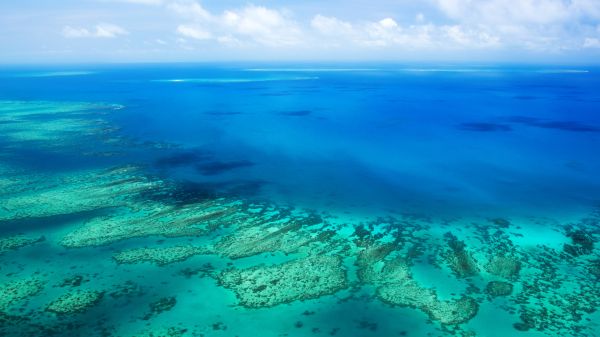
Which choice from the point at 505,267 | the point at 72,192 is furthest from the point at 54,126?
the point at 505,267

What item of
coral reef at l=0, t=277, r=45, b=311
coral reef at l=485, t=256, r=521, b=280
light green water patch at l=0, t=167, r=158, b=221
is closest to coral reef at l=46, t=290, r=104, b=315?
coral reef at l=0, t=277, r=45, b=311

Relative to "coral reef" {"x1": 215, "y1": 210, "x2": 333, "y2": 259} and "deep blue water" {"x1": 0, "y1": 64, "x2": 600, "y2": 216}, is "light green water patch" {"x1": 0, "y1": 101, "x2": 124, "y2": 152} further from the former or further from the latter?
"coral reef" {"x1": 215, "y1": 210, "x2": 333, "y2": 259}

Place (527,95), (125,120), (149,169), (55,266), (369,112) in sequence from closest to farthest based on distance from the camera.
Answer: (55,266)
(149,169)
(125,120)
(369,112)
(527,95)

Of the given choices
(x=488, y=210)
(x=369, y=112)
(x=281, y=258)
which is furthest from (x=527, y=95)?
(x=281, y=258)

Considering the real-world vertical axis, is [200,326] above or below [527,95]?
below

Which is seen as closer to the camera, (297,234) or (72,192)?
(297,234)

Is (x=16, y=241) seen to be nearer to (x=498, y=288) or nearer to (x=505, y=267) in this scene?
(x=498, y=288)

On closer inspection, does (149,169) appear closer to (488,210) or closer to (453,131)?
(488,210)
